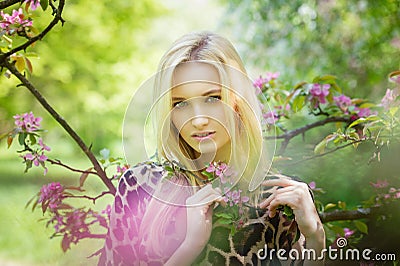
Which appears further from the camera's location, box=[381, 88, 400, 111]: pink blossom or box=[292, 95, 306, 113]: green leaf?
box=[292, 95, 306, 113]: green leaf

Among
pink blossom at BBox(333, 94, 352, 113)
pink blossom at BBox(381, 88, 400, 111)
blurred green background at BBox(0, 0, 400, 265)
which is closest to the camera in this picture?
pink blossom at BBox(381, 88, 400, 111)

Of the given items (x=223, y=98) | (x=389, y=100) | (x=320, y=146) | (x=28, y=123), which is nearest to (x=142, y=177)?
(x=223, y=98)

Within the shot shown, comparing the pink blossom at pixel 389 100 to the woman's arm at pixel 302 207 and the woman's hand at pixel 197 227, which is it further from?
the woman's hand at pixel 197 227

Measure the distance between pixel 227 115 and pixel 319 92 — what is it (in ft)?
1.86

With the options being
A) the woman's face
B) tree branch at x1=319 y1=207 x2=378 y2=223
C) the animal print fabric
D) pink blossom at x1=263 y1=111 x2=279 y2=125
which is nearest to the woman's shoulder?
the animal print fabric

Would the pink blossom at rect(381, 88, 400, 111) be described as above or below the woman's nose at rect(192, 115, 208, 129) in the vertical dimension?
above

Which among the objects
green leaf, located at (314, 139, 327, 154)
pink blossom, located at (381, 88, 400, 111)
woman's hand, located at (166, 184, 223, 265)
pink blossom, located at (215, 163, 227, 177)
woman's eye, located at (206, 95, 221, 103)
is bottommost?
woman's hand, located at (166, 184, 223, 265)

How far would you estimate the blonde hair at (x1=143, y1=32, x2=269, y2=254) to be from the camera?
1015 millimetres

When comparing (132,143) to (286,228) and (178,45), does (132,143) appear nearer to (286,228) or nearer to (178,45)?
(178,45)

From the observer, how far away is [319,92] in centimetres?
152

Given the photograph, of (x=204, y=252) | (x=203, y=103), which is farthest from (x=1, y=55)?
(x=204, y=252)

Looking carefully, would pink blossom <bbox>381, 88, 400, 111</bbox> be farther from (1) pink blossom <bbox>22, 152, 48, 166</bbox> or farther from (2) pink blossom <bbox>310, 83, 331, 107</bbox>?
(1) pink blossom <bbox>22, 152, 48, 166</bbox>

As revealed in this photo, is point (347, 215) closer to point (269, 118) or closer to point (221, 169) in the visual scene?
point (269, 118)

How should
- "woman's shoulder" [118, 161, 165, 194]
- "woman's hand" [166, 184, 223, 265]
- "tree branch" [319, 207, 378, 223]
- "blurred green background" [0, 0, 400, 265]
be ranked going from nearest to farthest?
"woman's hand" [166, 184, 223, 265] → "woman's shoulder" [118, 161, 165, 194] → "tree branch" [319, 207, 378, 223] → "blurred green background" [0, 0, 400, 265]
